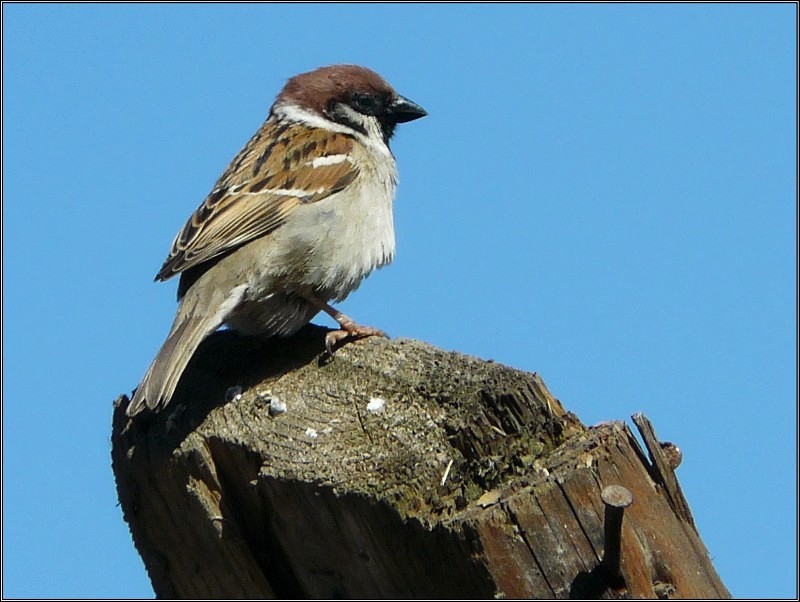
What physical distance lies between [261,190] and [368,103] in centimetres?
102

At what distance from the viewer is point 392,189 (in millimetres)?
4707

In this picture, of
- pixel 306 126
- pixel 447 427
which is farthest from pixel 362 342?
pixel 306 126

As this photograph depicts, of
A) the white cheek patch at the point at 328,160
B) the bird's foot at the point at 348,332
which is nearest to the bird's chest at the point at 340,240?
the white cheek patch at the point at 328,160

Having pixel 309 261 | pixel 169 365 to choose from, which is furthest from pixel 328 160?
pixel 169 365

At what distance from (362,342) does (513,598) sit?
93 centimetres

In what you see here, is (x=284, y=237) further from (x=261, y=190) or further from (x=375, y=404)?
(x=375, y=404)

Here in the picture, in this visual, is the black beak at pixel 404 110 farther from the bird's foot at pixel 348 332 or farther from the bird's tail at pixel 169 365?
the bird's tail at pixel 169 365

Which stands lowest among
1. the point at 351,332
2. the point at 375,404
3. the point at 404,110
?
the point at 375,404

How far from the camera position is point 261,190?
4.30 m

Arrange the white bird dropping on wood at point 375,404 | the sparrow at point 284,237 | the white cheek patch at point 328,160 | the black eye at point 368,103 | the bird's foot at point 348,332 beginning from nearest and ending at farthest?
1. the white bird dropping on wood at point 375,404
2. the bird's foot at point 348,332
3. the sparrow at point 284,237
4. the white cheek patch at point 328,160
5. the black eye at point 368,103

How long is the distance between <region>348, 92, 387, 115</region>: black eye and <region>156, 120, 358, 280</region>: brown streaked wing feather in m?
0.33

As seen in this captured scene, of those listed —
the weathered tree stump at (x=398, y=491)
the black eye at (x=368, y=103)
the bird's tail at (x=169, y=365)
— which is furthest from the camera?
the black eye at (x=368, y=103)

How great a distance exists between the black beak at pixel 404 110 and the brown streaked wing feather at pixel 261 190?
15.1 inches

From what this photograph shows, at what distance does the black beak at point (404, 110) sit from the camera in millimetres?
5094
